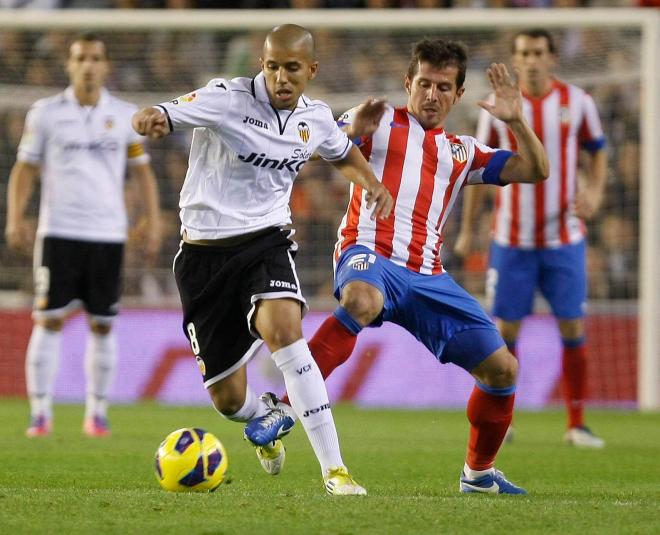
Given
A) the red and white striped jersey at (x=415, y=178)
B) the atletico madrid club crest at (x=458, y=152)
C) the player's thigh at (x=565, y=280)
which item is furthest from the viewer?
the player's thigh at (x=565, y=280)

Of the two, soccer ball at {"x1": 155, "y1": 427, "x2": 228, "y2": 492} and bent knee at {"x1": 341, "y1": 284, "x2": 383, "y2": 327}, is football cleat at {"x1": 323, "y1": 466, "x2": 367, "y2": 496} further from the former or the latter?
bent knee at {"x1": 341, "y1": 284, "x2": 383, "y2": 327}

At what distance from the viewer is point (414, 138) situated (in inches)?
246

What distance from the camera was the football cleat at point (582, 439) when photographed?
8.55 metres

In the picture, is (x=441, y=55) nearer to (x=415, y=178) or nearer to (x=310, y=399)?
(x=415, y=178)

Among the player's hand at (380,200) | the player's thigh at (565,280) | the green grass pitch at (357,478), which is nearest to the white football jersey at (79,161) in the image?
the green grass pitch at (357,478)

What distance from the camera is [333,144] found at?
5.91 m

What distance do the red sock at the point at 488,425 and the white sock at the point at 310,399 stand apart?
2.54 feet

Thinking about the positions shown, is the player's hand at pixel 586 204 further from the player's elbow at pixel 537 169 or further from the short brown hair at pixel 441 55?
the short brown hair at pixel 441 55

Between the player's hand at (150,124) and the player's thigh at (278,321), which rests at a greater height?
the player's hand at (150,124)

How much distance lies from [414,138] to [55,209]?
369cm

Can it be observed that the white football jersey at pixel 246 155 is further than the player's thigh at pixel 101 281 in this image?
No

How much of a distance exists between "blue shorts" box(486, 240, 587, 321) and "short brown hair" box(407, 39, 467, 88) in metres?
2.87

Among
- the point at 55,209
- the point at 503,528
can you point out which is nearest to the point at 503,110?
the point at 503,528

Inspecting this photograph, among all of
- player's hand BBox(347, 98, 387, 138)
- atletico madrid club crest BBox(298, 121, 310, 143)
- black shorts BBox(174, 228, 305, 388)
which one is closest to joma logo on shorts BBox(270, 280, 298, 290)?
black shorts BBox(174, 228, 305, 388)
